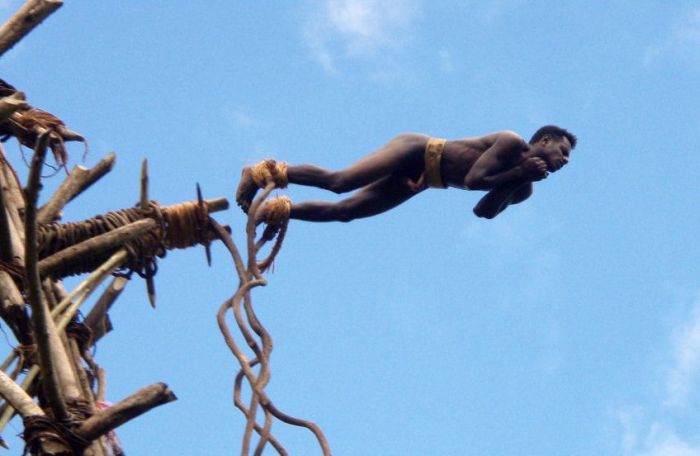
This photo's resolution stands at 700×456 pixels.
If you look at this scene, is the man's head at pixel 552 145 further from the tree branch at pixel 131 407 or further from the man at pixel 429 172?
the tree branch at pixel 131 407

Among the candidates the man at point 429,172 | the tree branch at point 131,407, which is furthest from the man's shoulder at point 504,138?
the tree branch at point 131,407

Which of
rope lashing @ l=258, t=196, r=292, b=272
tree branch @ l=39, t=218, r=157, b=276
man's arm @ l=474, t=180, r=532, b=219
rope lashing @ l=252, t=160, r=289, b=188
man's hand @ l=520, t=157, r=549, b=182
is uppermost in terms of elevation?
man's hand @ l=520, t=157, r=549, b=182

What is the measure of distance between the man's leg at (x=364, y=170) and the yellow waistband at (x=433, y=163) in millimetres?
47

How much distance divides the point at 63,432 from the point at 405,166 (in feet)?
10.1

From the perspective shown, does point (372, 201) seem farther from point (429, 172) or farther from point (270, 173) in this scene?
point (270, 173)

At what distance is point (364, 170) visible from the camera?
7.07 m

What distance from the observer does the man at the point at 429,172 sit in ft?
23.0

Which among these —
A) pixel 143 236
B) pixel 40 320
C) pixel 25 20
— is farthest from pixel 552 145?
pixel 40 320

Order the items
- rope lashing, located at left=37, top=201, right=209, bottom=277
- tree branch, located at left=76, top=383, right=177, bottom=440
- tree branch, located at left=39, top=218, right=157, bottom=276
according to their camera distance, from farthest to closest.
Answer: rope lashing, located at left=37, top=201, right=209, bottom=277, tree branch, located at left=39, top=218, right=157, bottom=276, tree branch, located at left=76, top=383, right=177, bottom=440

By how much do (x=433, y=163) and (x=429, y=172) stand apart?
0.05 m

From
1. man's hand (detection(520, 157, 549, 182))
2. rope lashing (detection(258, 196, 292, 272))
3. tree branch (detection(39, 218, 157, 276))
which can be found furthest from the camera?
man's hand (detection(520, 157, 549, 182))

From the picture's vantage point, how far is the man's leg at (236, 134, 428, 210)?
6.94m

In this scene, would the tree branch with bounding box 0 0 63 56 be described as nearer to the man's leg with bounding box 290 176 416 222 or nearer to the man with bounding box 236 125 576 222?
the man with bounding box 236 125 576 222

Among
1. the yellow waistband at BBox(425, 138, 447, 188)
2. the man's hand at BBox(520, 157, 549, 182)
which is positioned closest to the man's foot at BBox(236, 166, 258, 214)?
the yellow waistband at BBox(425, 138, 447, 188)
